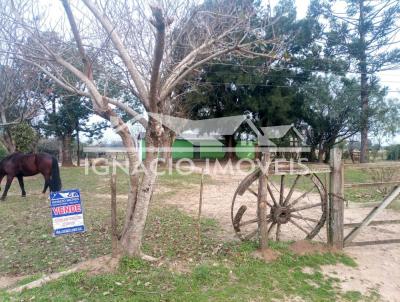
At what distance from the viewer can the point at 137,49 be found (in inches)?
206

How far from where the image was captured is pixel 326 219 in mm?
4844

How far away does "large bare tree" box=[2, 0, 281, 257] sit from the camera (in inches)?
158

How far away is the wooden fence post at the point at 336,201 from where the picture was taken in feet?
15.3

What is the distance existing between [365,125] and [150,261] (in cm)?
1797

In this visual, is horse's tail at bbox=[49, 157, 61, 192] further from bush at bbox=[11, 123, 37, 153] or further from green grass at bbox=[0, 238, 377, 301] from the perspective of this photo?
bush at bbox=[11, 123, 37, 153]

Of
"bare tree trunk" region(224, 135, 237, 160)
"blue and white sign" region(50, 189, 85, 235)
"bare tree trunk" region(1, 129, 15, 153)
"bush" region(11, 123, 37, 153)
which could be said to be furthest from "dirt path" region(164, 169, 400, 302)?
"bare tree trunk" region(224, 135, 237, 160)

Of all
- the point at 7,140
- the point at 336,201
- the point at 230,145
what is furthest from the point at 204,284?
the point at 230,145

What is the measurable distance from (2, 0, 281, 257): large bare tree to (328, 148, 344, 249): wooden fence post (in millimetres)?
1805

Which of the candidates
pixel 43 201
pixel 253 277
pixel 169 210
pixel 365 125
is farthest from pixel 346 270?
pixel 365 125

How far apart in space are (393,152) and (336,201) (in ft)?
68.7

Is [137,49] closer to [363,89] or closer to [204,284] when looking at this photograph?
[204,284]

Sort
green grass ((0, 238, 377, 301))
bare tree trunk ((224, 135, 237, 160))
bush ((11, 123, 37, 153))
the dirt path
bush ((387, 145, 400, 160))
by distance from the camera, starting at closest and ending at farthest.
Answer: green grass ((0, 238, 377, 301)), the dirt path, bush ((11, 123, 37, 153)), bush ((387, 145, 400, 160)), bare tree trunk ((224, 135, 237, 160))

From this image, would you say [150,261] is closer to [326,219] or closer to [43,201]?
[326,219]

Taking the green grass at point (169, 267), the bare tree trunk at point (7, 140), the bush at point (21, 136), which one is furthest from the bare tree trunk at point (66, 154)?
the green grass at point (169, 267)
